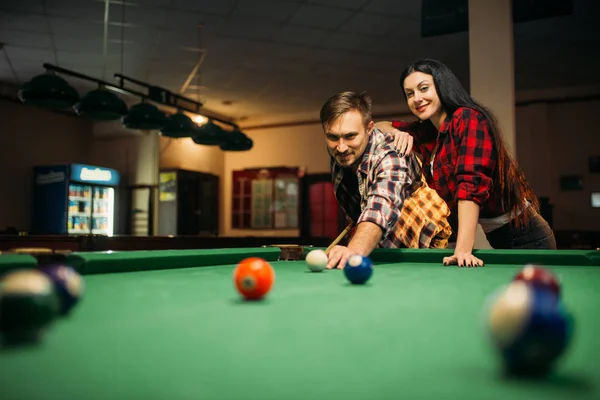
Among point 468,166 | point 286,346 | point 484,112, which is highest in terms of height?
Result: point 484,112

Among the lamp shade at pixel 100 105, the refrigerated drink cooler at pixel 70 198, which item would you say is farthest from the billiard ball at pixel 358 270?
the refrigerated drink cooler at pixel 70 198

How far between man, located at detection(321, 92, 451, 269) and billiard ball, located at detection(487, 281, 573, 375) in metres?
1.34

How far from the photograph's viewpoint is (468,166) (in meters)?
2.25

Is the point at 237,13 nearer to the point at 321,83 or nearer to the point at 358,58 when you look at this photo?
the point at 358,58

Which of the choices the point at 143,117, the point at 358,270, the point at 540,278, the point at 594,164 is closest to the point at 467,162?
the point at 358,270

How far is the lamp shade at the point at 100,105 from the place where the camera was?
14.8 ft

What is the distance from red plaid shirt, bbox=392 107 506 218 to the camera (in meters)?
2.23

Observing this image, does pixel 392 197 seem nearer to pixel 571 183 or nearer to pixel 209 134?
pixel 209 134

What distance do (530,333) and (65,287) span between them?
0.85 metres

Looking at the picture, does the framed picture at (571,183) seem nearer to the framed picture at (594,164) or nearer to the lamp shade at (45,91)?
the framed picture at (594,164)

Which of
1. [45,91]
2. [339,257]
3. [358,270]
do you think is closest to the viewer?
[358,270]

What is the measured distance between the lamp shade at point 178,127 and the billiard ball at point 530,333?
4.91 metres

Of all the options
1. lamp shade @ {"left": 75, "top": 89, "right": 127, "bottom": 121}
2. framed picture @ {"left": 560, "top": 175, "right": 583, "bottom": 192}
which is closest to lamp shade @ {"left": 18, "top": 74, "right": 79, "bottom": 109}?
lamp shade @ {"left": 75, "top": 89, "right": 127, "bottom": 121}

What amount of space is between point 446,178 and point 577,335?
1.71m
